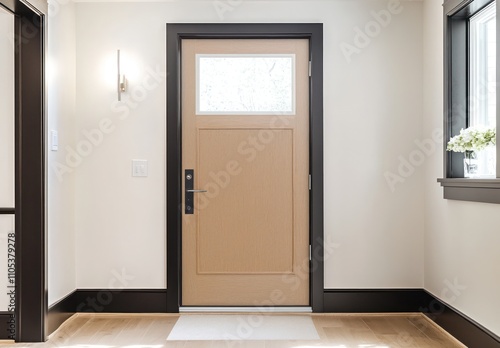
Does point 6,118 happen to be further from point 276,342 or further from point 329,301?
point 329,301

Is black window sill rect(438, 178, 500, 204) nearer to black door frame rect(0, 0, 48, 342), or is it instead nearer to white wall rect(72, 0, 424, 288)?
white wall rect(72, 0, 424, 288)

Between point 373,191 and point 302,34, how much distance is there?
4.26ft

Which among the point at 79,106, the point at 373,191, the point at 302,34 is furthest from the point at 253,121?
the point at 79,106

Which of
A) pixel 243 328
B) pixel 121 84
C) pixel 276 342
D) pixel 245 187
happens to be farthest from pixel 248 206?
pixel 121 84

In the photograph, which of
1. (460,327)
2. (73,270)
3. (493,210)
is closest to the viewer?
(493,210)

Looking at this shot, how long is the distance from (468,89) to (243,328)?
85.8 inches

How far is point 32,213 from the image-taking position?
11.0 feet

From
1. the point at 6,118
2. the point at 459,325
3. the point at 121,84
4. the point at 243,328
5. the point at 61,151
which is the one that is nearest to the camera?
the point at 459,325

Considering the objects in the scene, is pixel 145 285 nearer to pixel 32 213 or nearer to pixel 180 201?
pixel 180 201

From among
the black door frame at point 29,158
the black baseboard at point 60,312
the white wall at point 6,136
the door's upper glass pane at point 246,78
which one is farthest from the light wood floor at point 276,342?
the door's upper glass pane at point 246,78

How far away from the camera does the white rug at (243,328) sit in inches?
136

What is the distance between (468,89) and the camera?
347 centimetres

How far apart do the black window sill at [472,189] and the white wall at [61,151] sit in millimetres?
2586

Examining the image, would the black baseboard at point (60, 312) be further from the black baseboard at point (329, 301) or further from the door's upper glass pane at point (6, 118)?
the door's upper glass pane at point (6, 118)
